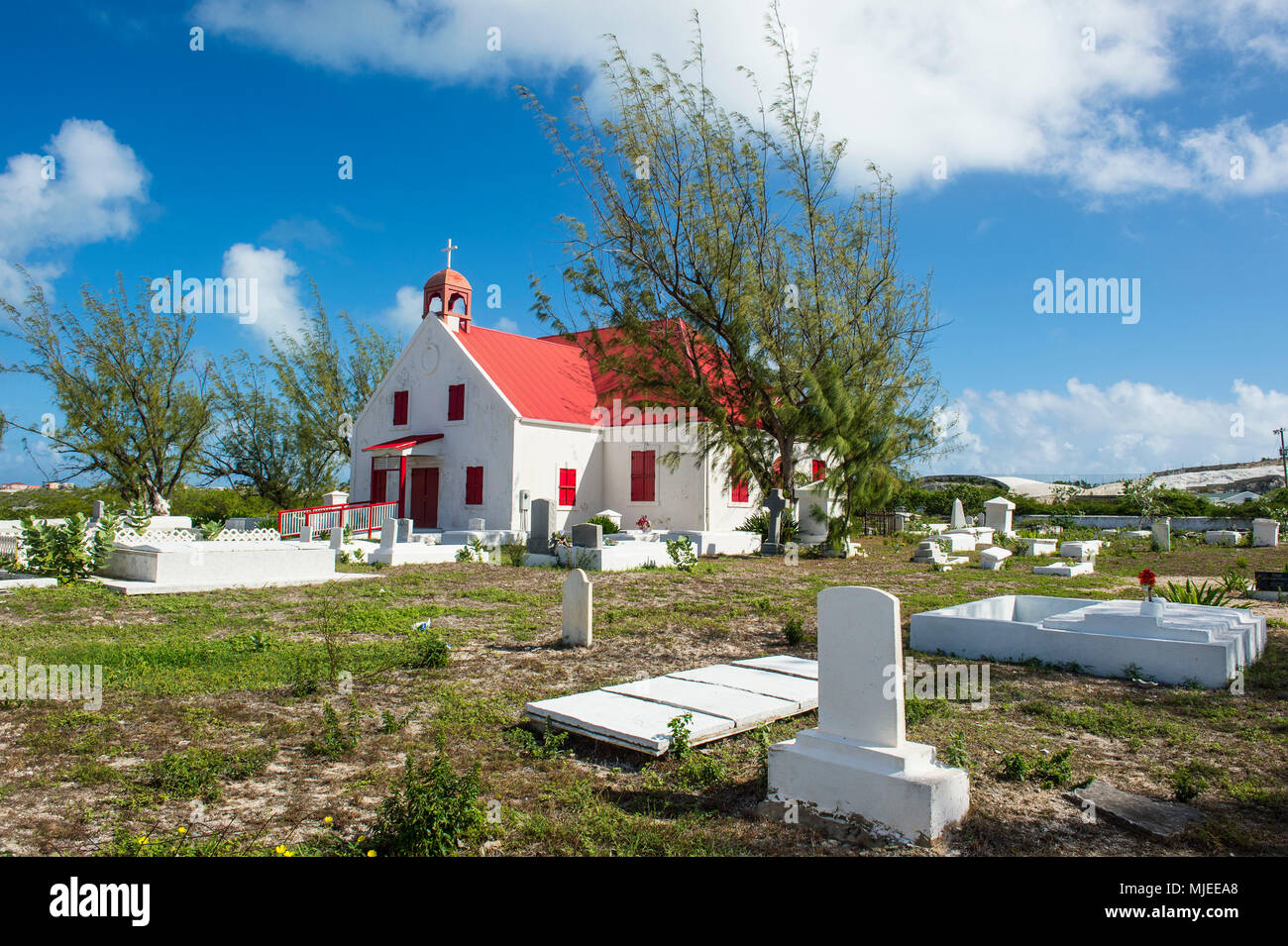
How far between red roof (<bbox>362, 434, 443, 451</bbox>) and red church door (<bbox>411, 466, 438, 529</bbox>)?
0.99 meters

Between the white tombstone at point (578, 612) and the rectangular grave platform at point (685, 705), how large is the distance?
71.9 inches

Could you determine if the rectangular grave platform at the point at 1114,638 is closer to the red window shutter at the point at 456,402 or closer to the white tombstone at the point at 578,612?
the white tombstone at the point at 578,612

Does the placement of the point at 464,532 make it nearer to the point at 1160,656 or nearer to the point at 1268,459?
the point at 1160,656

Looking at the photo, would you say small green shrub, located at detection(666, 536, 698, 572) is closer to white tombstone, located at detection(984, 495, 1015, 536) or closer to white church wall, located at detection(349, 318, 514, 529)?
white church wall, located at detection(349, 318, 514, 529)

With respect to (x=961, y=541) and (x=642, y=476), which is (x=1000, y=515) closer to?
(x=961, y=541)

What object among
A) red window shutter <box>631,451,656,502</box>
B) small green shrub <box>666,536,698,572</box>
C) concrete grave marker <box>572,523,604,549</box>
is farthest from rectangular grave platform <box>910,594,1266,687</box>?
red window shutter <box>631,451,656,502</box>

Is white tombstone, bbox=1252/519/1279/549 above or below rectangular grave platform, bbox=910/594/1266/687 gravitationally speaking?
above

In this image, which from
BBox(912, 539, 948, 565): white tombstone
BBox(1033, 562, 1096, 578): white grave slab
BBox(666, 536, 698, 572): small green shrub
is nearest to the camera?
BBox(1033, 562, 1096, 578): white grave slab

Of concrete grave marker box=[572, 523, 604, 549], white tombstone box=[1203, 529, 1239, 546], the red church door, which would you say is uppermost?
the red church door

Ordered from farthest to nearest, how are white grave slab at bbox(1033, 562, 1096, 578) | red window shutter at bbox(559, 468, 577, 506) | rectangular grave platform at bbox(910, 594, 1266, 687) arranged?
1. red window shutter at bbox(559, 468, 577, 506)
2. white grave slab at bbox(1033, 562, 1096, 578)
3. rectangular grave platform at bbox(910, 594, 1266, 687)

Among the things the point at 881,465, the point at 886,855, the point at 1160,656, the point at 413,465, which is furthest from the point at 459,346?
the point at 886,855

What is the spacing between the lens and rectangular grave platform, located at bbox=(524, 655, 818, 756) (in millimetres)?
5495

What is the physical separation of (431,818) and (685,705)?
9.03ft

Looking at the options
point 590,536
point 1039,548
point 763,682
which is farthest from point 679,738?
point 1039,548
